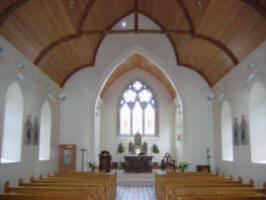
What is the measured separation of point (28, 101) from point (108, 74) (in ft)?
17.8

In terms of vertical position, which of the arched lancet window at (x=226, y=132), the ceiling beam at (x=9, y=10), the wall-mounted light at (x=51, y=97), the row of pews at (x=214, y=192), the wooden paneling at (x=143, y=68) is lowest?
the row of pews at (x=214, y=192)

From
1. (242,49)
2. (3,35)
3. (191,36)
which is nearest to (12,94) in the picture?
(3,35)

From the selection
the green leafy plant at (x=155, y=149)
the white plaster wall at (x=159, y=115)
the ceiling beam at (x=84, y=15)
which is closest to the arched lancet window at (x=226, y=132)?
the green leafy plant at (x=155, y=149)

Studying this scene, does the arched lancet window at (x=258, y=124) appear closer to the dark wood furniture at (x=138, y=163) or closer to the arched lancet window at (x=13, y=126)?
the dark wood furniture at (x=138, y=163)

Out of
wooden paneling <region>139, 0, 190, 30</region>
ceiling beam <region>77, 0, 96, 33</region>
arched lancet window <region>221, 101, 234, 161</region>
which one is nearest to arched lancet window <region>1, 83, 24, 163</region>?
ceiling beam <region>77, 0, 96, 33</region>

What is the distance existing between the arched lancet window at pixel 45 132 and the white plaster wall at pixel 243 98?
799 cm

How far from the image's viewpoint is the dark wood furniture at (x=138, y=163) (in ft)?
55.0

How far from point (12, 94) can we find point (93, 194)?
6.16 metres

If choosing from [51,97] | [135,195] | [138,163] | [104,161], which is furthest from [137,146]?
[135,195]

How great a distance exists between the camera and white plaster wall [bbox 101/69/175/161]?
2091 centimetres

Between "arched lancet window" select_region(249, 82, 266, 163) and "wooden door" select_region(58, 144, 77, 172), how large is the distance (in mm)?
8441

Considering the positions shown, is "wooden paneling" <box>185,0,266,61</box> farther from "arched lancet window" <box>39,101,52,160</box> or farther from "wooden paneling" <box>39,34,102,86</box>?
"arched lancet window" <box>39,101,52,160</box>

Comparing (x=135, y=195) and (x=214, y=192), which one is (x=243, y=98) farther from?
(x=214, y=192)

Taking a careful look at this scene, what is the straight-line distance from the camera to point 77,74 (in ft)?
52.2
